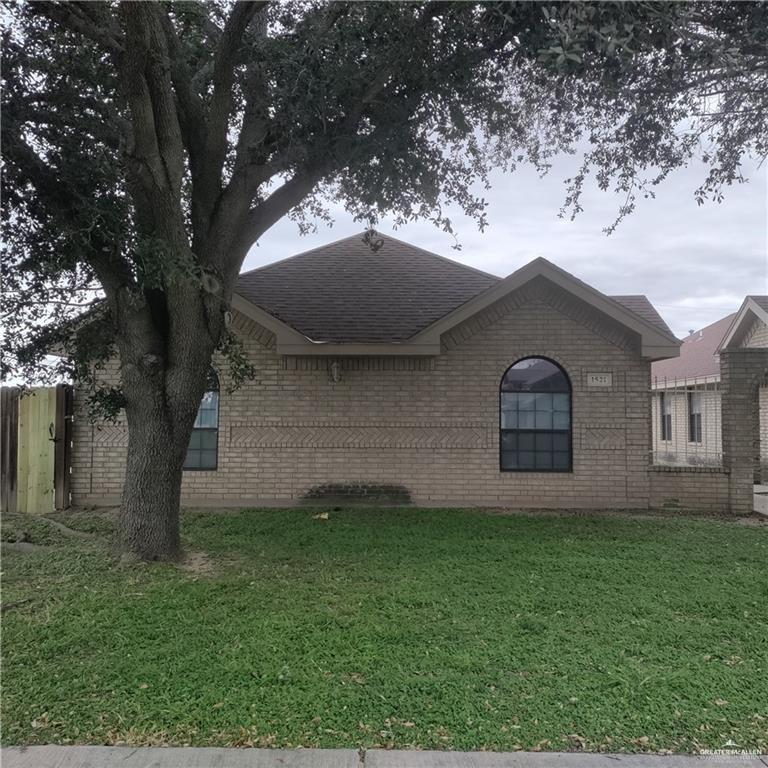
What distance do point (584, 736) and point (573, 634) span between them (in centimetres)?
134

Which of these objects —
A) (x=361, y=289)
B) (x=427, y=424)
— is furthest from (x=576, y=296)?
(x=361, y=289)

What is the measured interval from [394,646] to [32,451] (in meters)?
7.98

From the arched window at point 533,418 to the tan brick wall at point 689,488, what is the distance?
1553 millimetres

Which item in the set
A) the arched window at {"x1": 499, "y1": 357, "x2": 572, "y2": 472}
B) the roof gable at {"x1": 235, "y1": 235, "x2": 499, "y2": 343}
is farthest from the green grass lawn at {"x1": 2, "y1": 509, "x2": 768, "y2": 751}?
the roof gable at {"x1": 235, "y1": 235, "x2": 499, "y2": 343}

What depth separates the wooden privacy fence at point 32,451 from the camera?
954 centimetres

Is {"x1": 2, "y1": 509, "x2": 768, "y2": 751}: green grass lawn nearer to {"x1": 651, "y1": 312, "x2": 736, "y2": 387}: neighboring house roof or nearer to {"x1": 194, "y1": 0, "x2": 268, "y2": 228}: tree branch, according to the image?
{"x1": 194, "y1": 0, "x2": 268, "y2": 228}: tree branch

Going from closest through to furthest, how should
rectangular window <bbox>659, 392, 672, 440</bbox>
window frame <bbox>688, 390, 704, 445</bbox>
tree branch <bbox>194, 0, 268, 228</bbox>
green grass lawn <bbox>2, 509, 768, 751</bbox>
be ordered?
green grass lawn <bbox>2, 509, 768, 751</bbox>, tree branch <bbox>194, 0, 268, 228</bbox>, window frame <bbox>688, 390, 704, 445</bbox>, rectangular window <bbox>659, 392, 672, 440</bbox>

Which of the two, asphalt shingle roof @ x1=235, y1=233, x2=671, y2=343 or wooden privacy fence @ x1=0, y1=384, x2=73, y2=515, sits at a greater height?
asphalt shingle roof @ x1=235, y1=233, x2=671, y2=343

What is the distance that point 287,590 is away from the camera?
542cm

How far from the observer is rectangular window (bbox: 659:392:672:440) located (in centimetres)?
2105

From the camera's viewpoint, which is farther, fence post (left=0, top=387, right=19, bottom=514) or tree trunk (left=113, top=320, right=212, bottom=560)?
fence post (left=0, top=387, right=19, bottom=514)

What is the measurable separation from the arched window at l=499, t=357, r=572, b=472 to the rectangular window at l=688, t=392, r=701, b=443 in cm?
1083

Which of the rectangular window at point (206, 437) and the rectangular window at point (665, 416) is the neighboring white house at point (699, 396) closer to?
the rectangular window at point (665, 416)

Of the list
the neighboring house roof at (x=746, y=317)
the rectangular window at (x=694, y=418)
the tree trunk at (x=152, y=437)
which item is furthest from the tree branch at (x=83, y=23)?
the rectangular window at (x=694, y=418)
